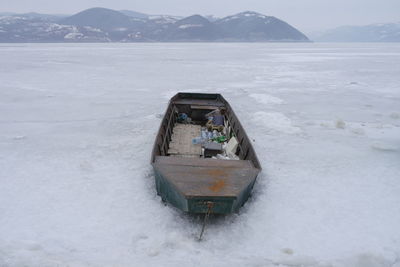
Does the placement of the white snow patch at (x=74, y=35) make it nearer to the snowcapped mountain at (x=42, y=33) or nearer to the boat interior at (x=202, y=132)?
the snowcapped mountain at (x=42, y=33)

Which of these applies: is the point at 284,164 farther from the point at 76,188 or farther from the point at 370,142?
the point at 76,188

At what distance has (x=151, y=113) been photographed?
13125mm

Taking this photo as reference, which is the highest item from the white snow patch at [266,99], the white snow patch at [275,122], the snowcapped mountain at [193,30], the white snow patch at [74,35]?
the snowcapped mountain at [193,30]

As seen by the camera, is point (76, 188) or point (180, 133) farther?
point (180, 133)

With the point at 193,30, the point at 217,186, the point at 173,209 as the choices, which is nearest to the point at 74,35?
the point at 193,30

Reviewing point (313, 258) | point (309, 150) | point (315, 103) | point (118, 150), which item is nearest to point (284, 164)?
point (309, 150)

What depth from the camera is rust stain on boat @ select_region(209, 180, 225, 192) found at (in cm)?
548

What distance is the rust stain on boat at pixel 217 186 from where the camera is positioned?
5.48m

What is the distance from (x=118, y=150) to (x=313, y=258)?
6.14m

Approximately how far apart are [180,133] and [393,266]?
7043 millimetres

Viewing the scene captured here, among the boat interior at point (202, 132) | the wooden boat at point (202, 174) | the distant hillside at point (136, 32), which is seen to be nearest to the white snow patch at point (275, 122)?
the boat interior at point (202, 132)

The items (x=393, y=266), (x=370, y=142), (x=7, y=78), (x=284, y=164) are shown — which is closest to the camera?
(x=393, y=266)

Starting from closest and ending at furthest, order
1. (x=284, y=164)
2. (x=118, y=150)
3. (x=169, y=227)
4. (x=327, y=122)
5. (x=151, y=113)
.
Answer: (x=169, y=227)
(x=284, y=164)
(x=118, y=150)
(x=327, y=122)
(x=151, y=113)

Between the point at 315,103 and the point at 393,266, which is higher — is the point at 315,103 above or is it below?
above
